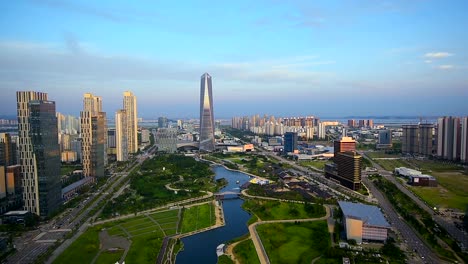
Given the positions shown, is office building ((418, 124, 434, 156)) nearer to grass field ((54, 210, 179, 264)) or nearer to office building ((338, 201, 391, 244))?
office building ((338, 201, 391, 244))

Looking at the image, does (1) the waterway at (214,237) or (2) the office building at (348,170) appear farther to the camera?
(2) the office building at (348,170)

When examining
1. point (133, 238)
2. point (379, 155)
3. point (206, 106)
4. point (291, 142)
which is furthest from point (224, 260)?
point (379, 155)

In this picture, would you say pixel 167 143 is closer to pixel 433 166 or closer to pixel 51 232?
pixel 433 166

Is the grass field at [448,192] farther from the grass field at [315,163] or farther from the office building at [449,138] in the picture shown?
the grass field at [315,163]

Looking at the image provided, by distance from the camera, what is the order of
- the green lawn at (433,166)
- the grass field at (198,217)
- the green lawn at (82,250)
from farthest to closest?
the green lawn at (433,166) < the grass field at (198,217) < the green lawn at (82,250)

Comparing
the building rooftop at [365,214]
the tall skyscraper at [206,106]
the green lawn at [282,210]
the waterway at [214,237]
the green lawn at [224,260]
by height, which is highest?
the tall skyscraper at [206,106]

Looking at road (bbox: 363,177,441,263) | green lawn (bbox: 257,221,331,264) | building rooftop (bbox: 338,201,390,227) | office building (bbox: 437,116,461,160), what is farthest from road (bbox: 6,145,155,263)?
office building (bbox: 437,116,461,160)

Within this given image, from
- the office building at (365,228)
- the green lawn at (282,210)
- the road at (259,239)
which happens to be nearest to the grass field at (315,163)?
the green lawn at (282,210)
